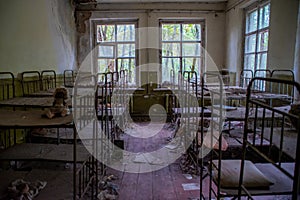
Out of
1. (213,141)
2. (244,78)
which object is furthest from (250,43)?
(213,141)

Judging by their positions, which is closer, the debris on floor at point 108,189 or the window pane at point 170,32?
the debris on floor at point 108,189

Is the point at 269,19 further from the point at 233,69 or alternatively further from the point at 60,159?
the point at 60,159

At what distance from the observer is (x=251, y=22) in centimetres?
492

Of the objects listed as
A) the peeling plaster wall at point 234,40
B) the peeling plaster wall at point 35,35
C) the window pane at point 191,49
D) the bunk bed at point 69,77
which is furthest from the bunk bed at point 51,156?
the window pane at point 191,49

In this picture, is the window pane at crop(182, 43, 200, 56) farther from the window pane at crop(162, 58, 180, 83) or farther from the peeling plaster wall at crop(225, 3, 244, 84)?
the peeling plaster wall at crop(225, 3, 244, 84)

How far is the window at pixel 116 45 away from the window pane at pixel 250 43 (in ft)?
7.56

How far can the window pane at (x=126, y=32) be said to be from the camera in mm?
5934

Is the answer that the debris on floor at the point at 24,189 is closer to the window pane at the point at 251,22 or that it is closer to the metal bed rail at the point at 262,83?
the metal bed rail at the point at 262,83

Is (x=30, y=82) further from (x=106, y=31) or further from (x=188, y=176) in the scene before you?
(x=106, y=31)

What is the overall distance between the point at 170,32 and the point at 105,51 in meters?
1.47

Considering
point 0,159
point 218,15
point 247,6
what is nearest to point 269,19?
point 247,6

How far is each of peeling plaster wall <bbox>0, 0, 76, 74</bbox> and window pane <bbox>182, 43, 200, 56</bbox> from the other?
2.38 m

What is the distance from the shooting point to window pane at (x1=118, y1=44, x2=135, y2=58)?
235 inches

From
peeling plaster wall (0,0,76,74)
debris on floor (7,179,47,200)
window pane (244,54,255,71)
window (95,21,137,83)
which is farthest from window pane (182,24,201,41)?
debris on floor (7,179,47,200)
